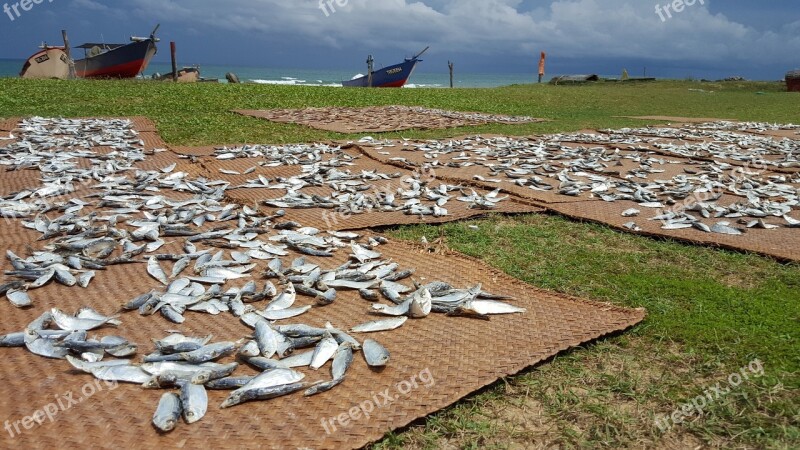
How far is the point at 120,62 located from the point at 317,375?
82.4ft

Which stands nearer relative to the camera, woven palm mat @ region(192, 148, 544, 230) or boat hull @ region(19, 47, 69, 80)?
woven palm mat @ region(192, 148, 544, 230)

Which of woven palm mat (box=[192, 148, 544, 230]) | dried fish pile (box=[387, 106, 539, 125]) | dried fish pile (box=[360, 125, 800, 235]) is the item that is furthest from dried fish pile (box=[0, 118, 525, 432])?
dried fish pile (box=[387, 106, 539, 125])

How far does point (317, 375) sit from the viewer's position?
Answer: 199 centimetres

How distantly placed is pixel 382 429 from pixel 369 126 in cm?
773

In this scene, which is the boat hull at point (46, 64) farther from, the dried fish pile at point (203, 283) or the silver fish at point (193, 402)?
the silver fish at point (193, 402)

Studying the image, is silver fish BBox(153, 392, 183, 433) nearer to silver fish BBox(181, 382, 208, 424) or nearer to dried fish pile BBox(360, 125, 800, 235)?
silver fish BBox(181, 382, 208, 424)

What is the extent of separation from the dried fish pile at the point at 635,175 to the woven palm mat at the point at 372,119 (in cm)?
165

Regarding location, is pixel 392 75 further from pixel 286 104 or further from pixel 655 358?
pixel 655 358

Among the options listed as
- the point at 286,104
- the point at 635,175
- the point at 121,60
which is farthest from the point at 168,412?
the point at 121,60

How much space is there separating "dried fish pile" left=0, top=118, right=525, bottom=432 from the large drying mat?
5 cm

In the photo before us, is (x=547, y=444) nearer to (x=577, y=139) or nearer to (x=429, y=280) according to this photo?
(x=429, y=280)

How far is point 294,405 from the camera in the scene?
5.94 ft

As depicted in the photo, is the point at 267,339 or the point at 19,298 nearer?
the point at 267,339

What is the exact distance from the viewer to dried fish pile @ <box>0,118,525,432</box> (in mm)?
1939
